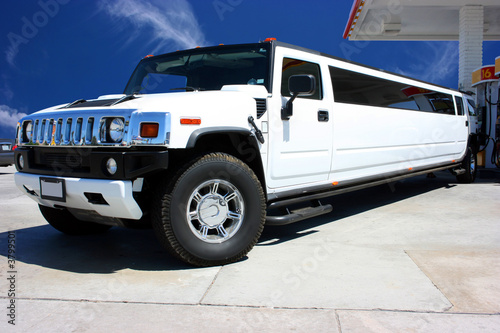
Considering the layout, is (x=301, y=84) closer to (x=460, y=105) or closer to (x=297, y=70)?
(x=297, y=70)

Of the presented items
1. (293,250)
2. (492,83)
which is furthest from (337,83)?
(492,83)

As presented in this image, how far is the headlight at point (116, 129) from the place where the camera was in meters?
2.99

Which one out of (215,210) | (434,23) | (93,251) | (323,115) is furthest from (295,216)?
(434,23)

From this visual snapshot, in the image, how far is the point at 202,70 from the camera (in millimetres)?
4117

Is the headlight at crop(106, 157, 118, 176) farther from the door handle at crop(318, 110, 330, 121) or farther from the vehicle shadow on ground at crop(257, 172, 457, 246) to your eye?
the door handle at crop(318, 110, 330, 121)

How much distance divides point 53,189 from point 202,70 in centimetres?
179

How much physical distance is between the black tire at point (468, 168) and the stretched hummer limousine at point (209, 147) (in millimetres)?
4372

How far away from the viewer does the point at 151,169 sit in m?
2.91

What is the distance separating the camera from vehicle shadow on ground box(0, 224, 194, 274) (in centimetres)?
344

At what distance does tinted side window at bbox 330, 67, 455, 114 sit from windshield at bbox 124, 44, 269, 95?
3.41 feet

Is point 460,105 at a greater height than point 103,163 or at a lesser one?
greater

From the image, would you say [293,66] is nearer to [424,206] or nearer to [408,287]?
[408,287]

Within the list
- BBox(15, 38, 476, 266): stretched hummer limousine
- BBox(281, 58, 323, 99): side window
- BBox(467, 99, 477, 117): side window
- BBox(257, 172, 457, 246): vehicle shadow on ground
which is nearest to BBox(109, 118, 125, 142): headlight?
BBox(15, 38, 476, 266): stretched hummer limousine

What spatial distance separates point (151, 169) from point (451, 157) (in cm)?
661
